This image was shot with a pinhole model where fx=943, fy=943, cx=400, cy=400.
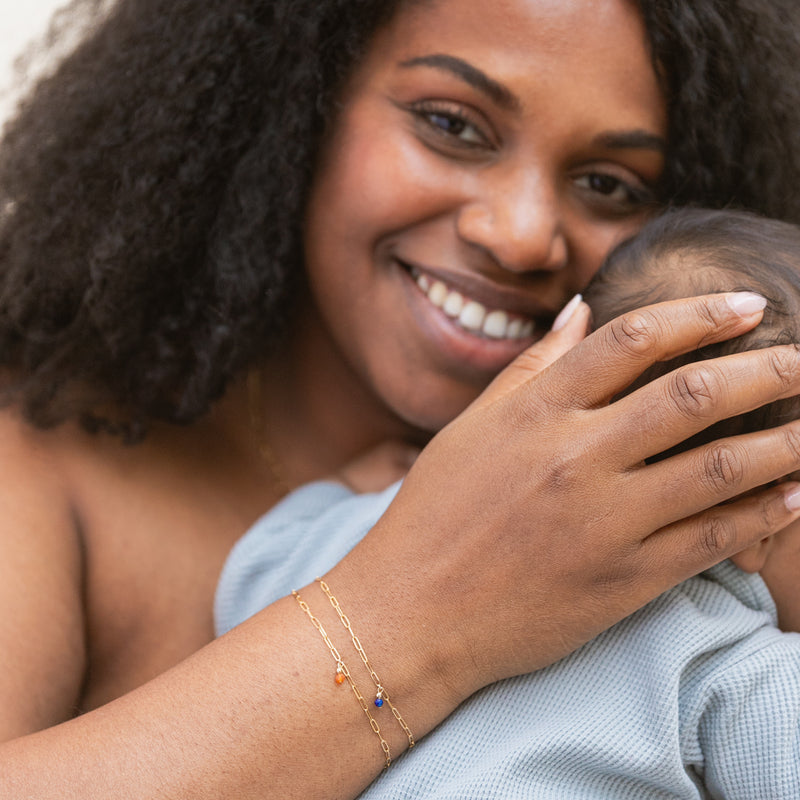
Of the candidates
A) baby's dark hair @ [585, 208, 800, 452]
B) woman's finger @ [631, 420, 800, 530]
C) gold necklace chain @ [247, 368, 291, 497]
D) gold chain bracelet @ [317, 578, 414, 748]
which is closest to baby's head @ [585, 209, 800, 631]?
baby's dark hair @ [585, 208, 800, 452]

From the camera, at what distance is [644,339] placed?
105cm

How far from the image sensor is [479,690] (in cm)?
115

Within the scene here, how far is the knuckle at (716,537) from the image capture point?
107 cm

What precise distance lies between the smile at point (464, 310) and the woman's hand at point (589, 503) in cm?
42

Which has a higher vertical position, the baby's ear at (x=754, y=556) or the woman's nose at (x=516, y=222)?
the woman's nose at (x=516, y=222)

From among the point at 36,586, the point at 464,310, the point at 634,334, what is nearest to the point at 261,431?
the point at 464,310

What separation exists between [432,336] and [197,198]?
17.0 inches

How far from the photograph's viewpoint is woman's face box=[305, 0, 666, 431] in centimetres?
136

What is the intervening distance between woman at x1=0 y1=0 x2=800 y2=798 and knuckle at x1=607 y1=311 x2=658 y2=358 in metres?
0.02

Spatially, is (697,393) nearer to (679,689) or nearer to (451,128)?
(679,689)

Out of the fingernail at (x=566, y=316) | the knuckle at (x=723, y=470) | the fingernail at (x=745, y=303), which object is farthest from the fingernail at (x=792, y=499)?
the fingernail at (x=566, y=316)

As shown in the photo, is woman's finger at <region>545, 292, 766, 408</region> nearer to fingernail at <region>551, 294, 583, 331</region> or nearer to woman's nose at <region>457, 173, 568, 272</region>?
fingernail at <region>551, 294, 583, 331</region>

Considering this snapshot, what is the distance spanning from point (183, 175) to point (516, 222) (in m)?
0.51

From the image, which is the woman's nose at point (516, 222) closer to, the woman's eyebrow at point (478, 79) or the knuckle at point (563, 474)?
the woman's eyebrow at point (478, 79)
